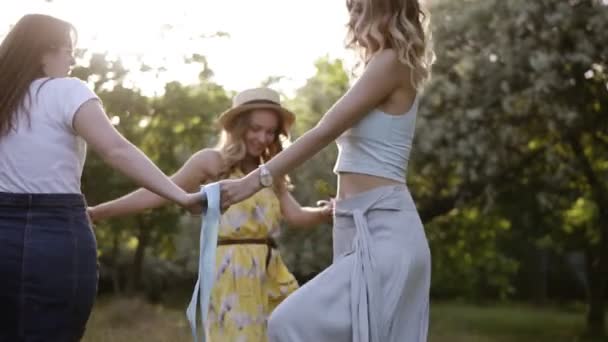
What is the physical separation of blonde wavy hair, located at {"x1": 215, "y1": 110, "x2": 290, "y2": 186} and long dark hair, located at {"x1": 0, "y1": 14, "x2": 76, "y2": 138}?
200cm

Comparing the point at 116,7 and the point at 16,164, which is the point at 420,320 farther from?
the point at 116,7

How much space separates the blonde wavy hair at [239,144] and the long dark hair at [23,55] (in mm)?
2003

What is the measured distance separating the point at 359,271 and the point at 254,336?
1.74 m

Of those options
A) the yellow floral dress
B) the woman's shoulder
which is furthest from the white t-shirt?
the yellow floral dress

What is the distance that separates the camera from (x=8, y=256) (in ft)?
14.6

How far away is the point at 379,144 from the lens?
4762mm

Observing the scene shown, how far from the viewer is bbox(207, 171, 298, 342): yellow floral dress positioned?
634 centimetres

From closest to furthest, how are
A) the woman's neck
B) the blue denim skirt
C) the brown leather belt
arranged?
1. the blue denim skirt
2. the brown leather belt
3. the woman's neck

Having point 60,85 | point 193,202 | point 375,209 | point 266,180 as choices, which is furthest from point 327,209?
point 60,85

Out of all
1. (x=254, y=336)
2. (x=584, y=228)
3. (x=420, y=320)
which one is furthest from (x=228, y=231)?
(x=584, y=228)

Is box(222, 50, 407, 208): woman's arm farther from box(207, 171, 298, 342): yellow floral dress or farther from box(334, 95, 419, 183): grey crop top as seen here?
box(207, 171, 298, 342): yellow floral dress

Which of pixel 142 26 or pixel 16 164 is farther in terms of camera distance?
pixel 142 26

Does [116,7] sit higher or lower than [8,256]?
higher

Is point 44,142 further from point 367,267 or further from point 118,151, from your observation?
point 367,267
